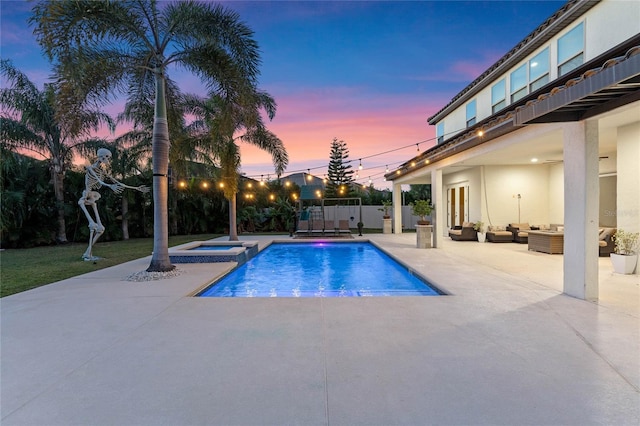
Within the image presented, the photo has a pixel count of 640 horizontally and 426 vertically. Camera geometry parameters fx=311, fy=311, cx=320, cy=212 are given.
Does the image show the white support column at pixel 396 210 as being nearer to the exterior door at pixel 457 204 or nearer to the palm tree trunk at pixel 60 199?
the exterior door at pixel 457 204

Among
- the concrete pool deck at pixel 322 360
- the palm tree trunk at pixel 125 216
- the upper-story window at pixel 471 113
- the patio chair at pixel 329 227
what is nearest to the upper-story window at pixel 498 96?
the upper-story window at pixel 471 113

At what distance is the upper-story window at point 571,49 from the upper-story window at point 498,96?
101 inches

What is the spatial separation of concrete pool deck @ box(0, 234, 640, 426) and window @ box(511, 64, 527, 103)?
26.6ft

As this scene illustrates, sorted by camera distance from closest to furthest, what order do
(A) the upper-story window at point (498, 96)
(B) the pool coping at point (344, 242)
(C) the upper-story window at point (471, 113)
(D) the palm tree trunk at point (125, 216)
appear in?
(B) the pool coping at point (344, 242)
(A) the upper-story window at point (498, 96)
(C) the upper-story window at point (471, 113)
(D) the palm tree trunk at point (125, 216)

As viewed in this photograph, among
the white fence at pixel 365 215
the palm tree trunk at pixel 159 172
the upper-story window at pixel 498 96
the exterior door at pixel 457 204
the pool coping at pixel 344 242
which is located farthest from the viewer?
the white fence at pixel 365 215

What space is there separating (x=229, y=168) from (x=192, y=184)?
6.28 meters

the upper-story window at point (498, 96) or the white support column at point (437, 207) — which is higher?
the upper-story window at point (498, 96)

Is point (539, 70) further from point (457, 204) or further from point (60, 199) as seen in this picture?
point (60, 199)

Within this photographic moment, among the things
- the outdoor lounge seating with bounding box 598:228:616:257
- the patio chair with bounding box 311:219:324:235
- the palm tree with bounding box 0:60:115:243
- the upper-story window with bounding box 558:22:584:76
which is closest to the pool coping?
the patio chair with bounding box 311:219:324:235

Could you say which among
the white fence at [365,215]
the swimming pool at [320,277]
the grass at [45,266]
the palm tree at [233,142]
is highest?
the palm tree at [233,142]

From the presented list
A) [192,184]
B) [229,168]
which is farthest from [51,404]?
[192,184]

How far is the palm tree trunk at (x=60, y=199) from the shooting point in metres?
14.1

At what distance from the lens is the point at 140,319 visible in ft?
13.9

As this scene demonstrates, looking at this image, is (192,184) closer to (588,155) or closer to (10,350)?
(10,350)
